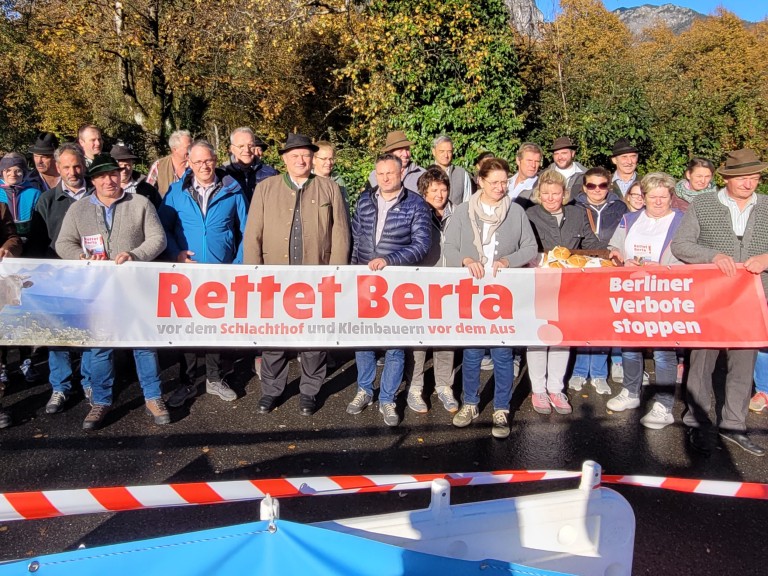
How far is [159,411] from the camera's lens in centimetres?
540

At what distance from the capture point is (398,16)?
40.8 feet

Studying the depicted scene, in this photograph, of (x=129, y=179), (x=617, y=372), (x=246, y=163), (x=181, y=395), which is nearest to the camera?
(x=181, y=395)

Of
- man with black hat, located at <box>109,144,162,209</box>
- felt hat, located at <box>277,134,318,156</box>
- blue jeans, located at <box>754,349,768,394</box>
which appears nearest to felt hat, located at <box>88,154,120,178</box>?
man with black hat, located at <box>109,144,162,209</box>

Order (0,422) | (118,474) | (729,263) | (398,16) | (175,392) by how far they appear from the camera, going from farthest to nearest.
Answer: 1. (398,16)
2. (175,392)
3. (0,422)
4. (729,263)
5. (118,474)

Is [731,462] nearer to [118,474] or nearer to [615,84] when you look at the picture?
[118,474]

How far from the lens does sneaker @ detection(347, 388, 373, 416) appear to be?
563cm

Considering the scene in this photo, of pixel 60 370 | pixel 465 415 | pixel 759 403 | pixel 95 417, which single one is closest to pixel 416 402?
pixel 465 415

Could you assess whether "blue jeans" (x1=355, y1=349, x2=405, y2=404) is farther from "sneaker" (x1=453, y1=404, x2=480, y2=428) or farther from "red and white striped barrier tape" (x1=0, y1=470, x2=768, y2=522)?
"red and white striped barrier tape" (x1=0, y1=470, x2=768, y2=522)

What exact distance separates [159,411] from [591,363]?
416 centimetres

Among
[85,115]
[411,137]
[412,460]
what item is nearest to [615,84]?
[411,137]

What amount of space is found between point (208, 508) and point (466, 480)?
5.62ft

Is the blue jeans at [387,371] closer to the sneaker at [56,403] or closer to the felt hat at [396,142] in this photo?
the felt hat at [396,142]

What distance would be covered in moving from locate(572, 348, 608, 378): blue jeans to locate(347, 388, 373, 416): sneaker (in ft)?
7.09

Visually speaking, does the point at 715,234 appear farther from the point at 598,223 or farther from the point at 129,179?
the point at 129,179
